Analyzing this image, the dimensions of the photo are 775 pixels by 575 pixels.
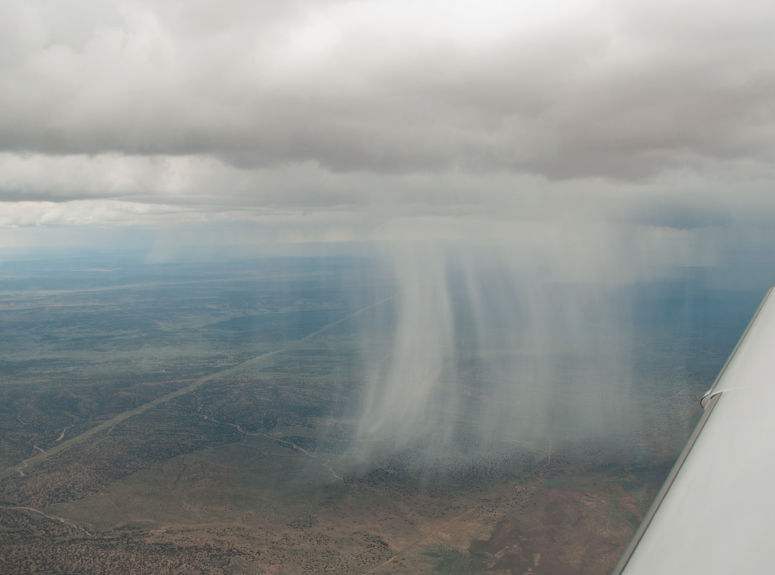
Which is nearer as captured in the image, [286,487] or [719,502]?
[719,502]

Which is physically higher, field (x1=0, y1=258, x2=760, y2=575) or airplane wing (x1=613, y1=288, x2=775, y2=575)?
airplane wing (x1=613, y1=288, x2=775, y2=575)

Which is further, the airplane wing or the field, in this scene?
the field

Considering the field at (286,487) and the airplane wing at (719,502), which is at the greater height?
the airplane wing at (719,502)

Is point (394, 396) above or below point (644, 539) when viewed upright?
below

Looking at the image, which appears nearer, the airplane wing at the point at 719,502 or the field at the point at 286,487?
the airplane wing at the point at 719,502

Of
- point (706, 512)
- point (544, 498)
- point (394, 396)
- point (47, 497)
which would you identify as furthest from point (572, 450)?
point (706, 512)

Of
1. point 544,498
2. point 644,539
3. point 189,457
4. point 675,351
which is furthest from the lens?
point 675,351

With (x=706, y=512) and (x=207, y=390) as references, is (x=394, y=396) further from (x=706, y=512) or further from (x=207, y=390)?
(x=706, y=512)

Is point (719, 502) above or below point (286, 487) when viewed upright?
above
